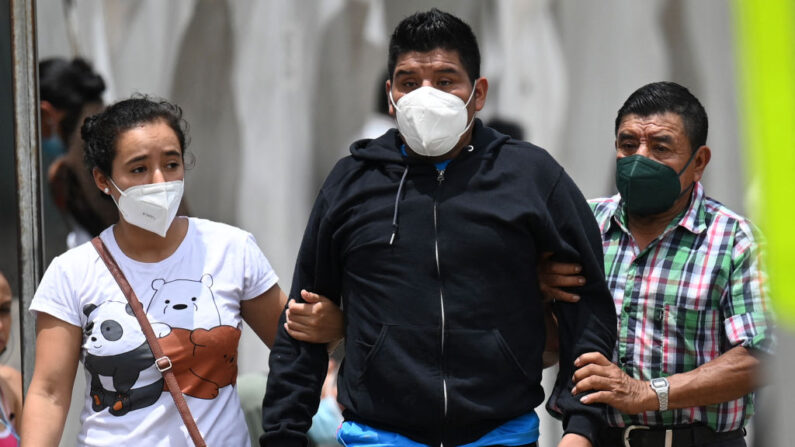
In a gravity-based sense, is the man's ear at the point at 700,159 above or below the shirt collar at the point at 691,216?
above

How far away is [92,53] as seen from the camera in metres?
5.18

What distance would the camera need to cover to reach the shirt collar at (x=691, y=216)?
3.15 meters

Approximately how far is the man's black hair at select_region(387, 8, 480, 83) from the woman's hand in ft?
2.19

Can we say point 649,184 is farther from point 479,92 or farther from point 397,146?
point 397,146

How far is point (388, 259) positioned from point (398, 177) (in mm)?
234

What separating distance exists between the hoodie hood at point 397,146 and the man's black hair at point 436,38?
0.15 metres

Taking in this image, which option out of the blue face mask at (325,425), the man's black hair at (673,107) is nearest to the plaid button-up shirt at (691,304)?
the man's black hair at (673,107)

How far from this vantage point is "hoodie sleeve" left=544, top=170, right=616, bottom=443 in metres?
2.79

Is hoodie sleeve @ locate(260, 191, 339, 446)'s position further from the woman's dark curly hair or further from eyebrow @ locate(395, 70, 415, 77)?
the woman's dark curly hair

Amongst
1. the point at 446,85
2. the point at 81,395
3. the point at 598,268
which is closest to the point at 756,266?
the point at 598,268

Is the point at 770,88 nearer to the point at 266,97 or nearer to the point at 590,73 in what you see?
the point at 590,73

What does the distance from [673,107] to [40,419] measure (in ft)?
6.86

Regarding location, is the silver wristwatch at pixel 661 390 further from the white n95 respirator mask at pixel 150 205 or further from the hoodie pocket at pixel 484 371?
the white n95 respirator mask at pixel 150 205

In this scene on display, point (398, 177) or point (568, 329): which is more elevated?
point (398, 177)
